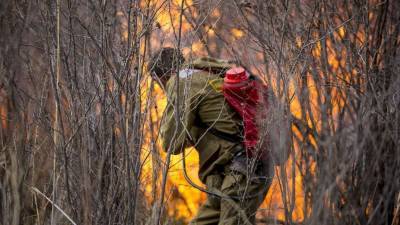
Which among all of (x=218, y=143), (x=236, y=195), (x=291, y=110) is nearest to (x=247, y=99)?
(x=291, y=110)

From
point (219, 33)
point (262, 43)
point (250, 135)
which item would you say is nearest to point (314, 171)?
point (250, 135)

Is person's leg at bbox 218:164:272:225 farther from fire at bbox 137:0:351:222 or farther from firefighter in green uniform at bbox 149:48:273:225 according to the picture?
fire at bbox 137:0:351:222

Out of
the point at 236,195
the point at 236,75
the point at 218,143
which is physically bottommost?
the point at 236,195

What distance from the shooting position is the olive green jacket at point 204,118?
14.5 feet

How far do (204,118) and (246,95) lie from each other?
1.21ft

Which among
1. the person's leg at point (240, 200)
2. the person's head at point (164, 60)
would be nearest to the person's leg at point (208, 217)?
the person's leg at point (240, 200)

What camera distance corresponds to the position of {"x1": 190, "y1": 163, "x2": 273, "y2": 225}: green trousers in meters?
4.63

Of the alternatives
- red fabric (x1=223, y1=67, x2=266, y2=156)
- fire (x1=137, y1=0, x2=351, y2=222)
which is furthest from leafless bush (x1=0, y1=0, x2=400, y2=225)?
red fabric (x1=223, y1=67, x2=266, y2=156)

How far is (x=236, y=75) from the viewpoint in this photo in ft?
14.7

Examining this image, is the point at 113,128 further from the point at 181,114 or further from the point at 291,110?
the point at 291,110

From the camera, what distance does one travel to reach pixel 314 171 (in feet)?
10.6

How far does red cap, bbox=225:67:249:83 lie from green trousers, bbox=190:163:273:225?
61cm

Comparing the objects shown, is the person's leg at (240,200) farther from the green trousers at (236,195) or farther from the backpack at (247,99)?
the backpack at (247,99)

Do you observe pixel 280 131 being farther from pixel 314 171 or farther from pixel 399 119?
pixel 399 119
